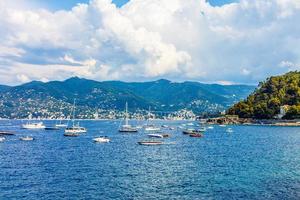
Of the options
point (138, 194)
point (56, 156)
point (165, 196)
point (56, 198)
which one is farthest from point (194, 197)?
point (56, 156)

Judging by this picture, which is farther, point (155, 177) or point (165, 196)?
point (155, 177)

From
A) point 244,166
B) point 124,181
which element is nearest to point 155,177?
point 124,181

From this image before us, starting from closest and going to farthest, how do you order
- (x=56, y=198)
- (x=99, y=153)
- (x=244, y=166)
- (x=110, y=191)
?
(x=56, y=198)
(x=110, y=191)
(x=244, y=166)
(x=99, y=153)

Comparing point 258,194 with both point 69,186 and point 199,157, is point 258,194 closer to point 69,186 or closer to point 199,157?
point 69,186

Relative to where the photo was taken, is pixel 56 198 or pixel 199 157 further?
pixel 199 157

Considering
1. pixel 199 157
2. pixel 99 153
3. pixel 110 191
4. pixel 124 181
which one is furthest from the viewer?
pixel 99 153

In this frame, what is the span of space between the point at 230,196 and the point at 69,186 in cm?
2583

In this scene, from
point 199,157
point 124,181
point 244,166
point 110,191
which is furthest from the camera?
point 199,157

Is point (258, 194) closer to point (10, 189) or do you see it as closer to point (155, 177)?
point (155, 177)

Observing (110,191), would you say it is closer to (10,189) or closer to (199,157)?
(10,189)

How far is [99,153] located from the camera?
4441 inches

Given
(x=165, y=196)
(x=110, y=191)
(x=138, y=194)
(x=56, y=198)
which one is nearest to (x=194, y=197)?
(x=165, y=196)

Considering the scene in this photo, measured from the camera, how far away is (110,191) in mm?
61250

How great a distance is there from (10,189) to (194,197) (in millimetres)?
28679
